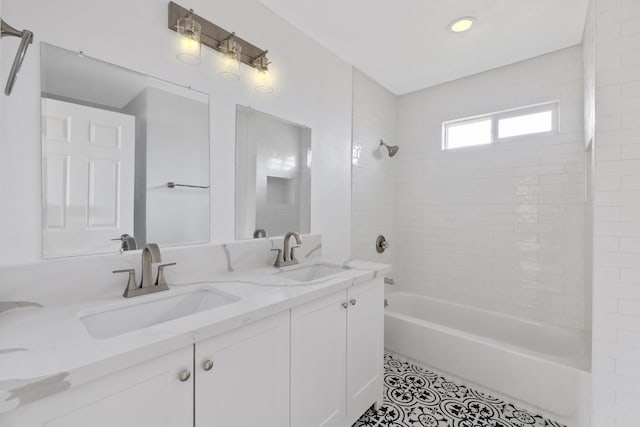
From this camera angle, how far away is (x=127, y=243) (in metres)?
1.26

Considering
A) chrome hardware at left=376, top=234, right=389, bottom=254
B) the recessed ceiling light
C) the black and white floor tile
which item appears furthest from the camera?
chrome hardware at left=376, top=234, right=389, bottom=254

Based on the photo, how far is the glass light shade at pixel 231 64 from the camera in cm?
161

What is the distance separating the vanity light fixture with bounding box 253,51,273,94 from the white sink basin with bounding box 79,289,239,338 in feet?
4.26

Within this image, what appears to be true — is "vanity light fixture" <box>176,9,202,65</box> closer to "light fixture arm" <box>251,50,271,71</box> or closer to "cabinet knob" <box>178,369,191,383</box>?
"light fixture arm" <box>251,50,271,71</box>

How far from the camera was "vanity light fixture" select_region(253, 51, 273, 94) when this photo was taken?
1.79m

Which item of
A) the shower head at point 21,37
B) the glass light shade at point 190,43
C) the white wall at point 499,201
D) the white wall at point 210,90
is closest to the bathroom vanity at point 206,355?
the white wall at point 210,90

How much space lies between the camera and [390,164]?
3211 millimetres

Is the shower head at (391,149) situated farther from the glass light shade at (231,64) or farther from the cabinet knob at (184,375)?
the cabinet knob at (184,375)

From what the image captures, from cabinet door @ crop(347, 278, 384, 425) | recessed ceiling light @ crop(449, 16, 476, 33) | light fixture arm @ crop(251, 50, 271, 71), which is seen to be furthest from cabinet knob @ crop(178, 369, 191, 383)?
recessed ceiling light @ crop(449, 16, 476, 33)

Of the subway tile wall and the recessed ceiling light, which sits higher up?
the recessed ceiling light

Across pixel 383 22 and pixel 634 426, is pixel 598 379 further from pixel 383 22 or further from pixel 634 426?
pixel 383 22

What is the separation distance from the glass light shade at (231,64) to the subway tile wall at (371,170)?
1.28 meters

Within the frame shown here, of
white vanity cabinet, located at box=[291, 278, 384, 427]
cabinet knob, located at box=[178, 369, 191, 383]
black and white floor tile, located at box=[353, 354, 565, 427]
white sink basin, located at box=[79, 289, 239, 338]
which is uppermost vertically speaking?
white sink basin, located at box=[79, 289, 239, 338]

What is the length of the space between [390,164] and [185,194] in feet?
7.68
